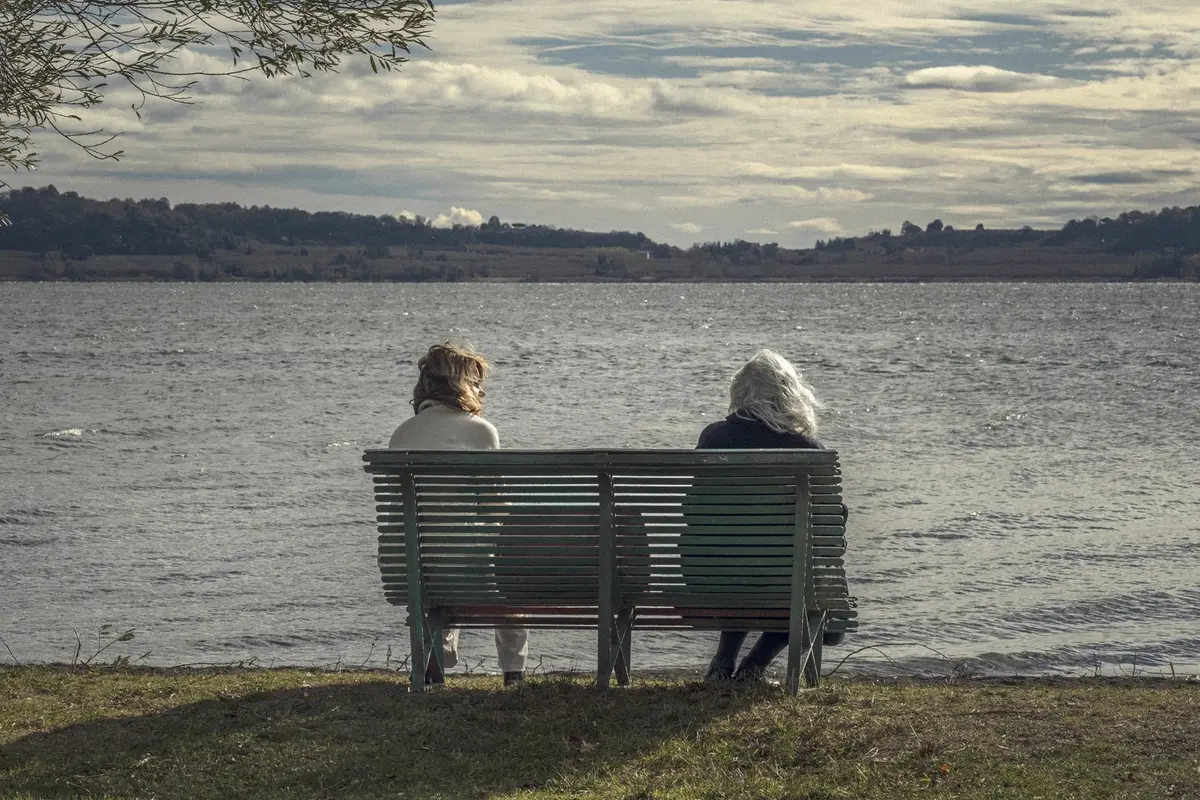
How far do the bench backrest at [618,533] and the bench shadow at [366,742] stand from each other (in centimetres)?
39

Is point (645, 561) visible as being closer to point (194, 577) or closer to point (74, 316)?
point (194, 577)

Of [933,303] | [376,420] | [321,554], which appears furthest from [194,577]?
[933,303]

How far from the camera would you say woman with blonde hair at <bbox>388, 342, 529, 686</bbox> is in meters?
6.52

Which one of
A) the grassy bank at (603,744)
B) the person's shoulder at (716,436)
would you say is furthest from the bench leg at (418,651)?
the person's shoulder at (716,436)

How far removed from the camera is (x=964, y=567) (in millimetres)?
12328

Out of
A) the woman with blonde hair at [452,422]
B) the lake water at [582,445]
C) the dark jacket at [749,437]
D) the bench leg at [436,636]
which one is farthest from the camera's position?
the lake water at [582,445]

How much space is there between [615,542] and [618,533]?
0.13 feet

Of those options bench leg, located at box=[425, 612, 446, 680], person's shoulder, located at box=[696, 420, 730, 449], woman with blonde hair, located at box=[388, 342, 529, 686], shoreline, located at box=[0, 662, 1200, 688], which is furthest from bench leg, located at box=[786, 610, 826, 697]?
bench leg, located at box=[425, 612, 446, 680]

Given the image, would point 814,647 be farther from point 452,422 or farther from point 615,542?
point 452,422

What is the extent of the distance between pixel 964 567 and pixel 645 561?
7.15 meters

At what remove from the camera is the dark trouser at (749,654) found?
6.29m

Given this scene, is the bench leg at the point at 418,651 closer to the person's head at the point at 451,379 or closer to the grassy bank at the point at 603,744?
the grassy bank at the point at 603,744

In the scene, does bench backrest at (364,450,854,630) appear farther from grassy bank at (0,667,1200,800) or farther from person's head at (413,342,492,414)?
person's head at (413,342,492,414)

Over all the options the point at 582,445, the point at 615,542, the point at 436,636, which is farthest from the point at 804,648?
the point at 582,445
